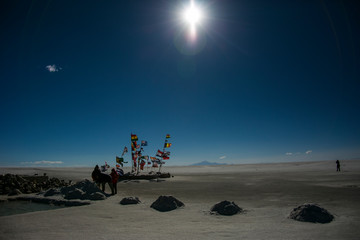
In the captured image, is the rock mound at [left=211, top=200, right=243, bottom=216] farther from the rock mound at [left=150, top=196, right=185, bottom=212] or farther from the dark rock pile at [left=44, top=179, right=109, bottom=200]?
the dark rock pile at [left=44, top=179, right=109, bottom=200]

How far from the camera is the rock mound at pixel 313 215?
6.73 m

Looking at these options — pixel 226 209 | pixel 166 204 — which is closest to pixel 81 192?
pixel 166 204

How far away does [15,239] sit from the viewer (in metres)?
5.46

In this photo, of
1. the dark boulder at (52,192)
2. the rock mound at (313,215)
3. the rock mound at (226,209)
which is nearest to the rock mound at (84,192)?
Result: the dark boulder at (52,192)

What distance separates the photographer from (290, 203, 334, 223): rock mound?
6725mm

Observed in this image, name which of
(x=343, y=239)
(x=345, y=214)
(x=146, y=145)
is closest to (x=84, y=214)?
(x=343, y=239)

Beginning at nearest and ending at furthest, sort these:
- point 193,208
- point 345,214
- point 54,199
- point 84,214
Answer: point 345,214, point 84,214, point 193,208, point 54,199

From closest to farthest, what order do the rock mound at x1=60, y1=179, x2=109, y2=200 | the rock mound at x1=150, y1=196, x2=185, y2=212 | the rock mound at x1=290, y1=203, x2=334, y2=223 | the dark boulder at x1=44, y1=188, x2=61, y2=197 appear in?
the rock mound at x1=290, y1=203, x2=334, y2=223, the rock mound at x1=150, y1=196, x2=185, y2=212, the rock mound at x1=60, y1=179, x2=109, y2=200, the dark boulder at x1=44, y1=188, x2=61, y2=197

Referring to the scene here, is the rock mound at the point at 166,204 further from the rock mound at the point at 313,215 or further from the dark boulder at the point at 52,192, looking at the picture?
the dark boulder at the point at 52,192

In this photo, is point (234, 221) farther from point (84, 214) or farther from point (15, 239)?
point (15, 239)

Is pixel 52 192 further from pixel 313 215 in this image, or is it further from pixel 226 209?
pixel 313 215

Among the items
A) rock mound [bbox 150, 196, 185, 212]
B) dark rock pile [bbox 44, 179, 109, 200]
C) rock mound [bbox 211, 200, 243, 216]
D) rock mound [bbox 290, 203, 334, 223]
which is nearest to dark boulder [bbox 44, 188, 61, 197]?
dark rock pile [bbox 44, 179, 109, 200]

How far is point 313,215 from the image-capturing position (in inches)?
268

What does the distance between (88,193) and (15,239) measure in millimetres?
6890
